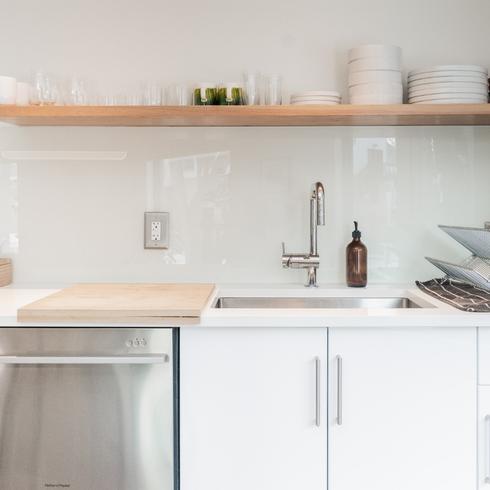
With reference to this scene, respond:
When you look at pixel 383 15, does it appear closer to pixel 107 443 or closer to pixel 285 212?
pixel 285 212

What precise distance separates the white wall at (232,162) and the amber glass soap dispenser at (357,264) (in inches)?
4.1

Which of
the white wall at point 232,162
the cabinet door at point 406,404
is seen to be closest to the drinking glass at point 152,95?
the white wall at point 232,162

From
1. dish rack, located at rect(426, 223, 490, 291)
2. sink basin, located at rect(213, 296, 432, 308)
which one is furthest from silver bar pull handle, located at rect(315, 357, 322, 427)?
dish rack, located at rect(426, 223, 490, 291)

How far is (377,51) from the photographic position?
226 centimetres

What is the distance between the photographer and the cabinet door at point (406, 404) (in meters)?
1.88

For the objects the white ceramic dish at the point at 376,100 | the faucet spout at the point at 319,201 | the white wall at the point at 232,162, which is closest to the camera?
the white ceramic dish at the point at 376,100

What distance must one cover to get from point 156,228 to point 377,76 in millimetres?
993

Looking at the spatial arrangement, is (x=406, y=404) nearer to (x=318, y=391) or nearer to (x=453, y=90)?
(x=318, y=391)

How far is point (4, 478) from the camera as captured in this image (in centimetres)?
191

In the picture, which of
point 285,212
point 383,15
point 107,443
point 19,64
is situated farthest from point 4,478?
point 383,15

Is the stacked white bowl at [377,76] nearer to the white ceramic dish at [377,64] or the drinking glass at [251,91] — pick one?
the white ceramic dish at [377,64]

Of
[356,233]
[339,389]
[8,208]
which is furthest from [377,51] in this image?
[8,208]

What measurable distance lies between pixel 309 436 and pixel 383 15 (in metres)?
1.59

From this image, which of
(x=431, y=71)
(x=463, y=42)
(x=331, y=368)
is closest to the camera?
(x=331, y=368)
